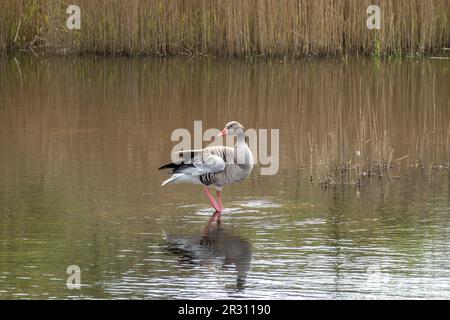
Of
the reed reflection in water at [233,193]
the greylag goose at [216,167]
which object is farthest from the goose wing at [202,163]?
the reed reflection in water at [233,193]

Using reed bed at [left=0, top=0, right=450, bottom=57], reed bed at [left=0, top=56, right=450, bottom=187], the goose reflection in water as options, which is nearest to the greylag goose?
the goose reflection in water

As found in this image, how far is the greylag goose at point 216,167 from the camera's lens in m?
10.3

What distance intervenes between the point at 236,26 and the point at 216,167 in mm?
11822

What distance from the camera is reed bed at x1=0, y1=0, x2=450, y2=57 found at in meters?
21.9

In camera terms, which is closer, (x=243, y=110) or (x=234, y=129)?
(x=234, y=129)

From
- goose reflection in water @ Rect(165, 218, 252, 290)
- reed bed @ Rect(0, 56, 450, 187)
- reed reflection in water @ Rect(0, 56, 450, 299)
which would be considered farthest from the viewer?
reed bed @ Rect(0, 56, 450, 187)

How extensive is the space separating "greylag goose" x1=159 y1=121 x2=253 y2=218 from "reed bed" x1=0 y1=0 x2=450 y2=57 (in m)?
11.5

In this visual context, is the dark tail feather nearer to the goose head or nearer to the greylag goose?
the greylag goose

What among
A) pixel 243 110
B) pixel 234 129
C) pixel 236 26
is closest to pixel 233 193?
pixel 234 129

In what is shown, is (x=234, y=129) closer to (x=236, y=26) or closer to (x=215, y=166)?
(x=215, y=166)

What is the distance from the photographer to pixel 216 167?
33.9 feet

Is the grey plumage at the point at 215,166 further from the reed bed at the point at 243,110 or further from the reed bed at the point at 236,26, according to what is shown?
the reed bed at the point at 236,26

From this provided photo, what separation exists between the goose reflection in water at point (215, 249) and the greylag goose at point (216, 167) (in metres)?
0.63

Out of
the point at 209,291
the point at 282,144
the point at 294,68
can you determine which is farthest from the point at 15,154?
the point at 294,68
